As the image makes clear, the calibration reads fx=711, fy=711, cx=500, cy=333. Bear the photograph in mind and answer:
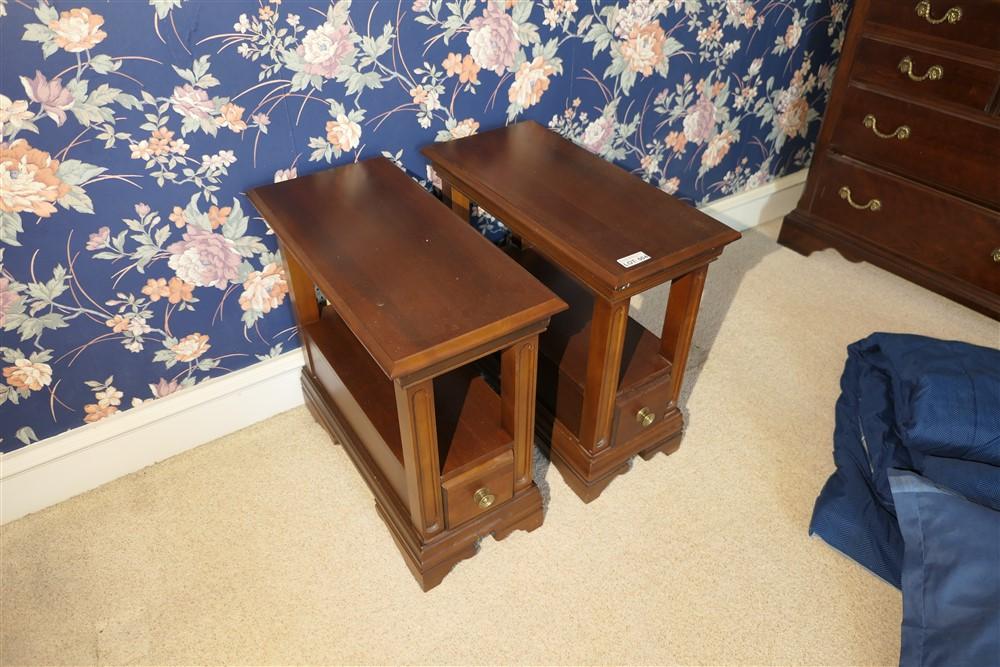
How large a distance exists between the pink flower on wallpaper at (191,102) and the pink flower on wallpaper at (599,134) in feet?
3.33

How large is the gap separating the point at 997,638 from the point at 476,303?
100 cm

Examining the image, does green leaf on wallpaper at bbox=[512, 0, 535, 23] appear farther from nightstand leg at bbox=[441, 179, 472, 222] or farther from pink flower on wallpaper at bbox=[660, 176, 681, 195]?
pink flower on wallpaper at bbox=[660, 176, 681, 195]

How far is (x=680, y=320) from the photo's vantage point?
1492 millimetres

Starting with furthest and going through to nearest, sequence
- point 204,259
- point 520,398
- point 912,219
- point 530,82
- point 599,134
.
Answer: point 912,219
point 599,134
point 530,82
point 204,259
point 520,398

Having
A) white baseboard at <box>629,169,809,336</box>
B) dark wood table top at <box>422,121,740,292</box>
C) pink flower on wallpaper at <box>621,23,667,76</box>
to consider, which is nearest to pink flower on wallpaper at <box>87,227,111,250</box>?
dark wood table top at <box>422,121,740,292</box>

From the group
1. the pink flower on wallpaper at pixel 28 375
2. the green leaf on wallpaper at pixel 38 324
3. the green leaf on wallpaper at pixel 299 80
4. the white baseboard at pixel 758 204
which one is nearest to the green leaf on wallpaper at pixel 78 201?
the green leaf on wallpaper at pixel 38 324

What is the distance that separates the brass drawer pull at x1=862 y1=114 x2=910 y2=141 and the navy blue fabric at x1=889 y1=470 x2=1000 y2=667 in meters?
1.17

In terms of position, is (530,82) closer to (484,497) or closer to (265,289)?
(265,289)

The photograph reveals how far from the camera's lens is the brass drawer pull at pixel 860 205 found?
2211mm

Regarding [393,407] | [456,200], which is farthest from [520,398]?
[456,200]

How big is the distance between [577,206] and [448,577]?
80 centimetres

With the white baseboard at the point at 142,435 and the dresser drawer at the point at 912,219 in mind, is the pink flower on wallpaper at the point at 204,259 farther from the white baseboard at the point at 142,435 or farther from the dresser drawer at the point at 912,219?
the dresser drawer at the point at 912,219

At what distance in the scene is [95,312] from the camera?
1.47 metres

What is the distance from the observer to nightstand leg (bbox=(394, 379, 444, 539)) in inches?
45.8
